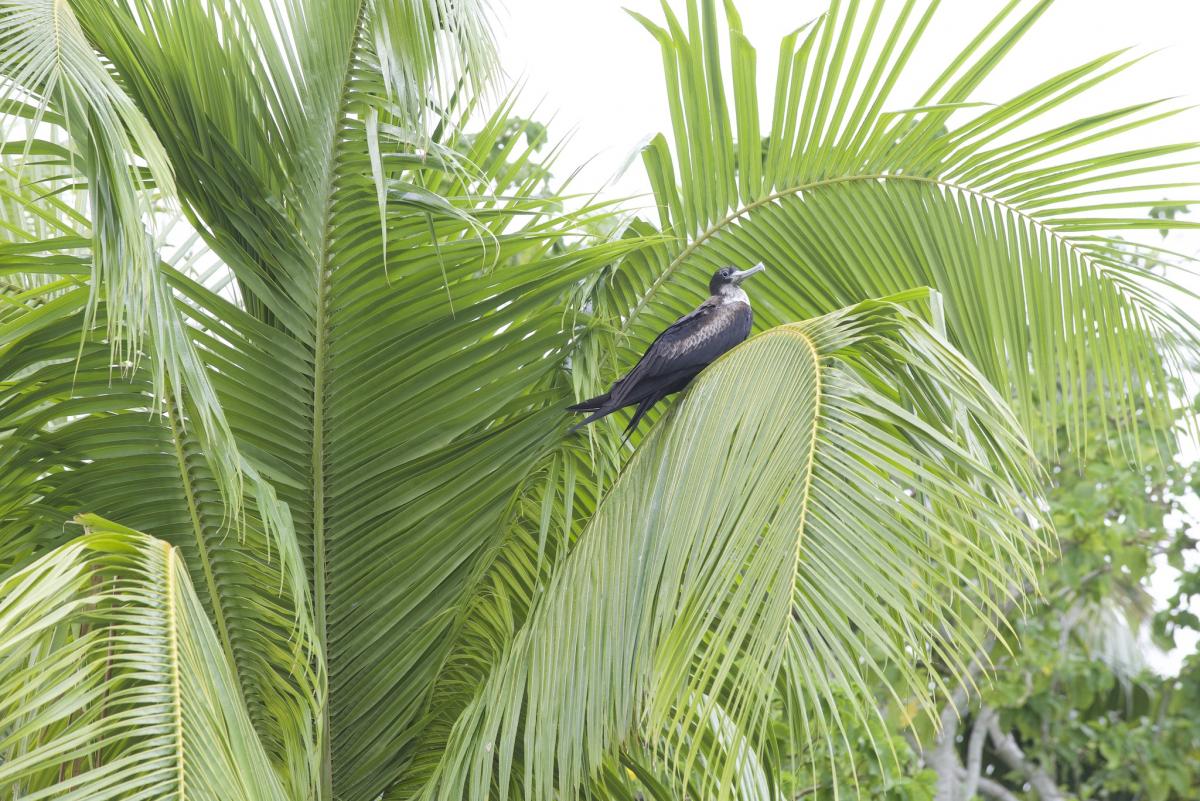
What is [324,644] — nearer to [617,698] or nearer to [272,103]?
[617,698]

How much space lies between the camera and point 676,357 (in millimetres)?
2877

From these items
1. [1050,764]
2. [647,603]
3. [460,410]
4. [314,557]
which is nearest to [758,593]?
[647,603]

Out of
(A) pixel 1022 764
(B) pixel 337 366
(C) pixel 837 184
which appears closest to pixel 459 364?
(B) pixel 337 366

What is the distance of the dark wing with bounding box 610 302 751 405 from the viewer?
281cm

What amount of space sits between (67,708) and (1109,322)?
249cm

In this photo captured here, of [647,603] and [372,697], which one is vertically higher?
[647,603]

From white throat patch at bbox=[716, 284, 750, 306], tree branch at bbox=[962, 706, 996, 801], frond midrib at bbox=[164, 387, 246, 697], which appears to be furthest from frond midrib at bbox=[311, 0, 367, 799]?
tree branch at bbox=[962, 706, 996, 801]

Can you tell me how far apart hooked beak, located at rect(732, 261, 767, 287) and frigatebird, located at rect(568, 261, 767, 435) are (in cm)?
10

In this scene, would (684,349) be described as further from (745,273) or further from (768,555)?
(768,555)

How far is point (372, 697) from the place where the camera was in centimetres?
305

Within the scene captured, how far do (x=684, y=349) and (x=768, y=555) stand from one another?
1038 mm

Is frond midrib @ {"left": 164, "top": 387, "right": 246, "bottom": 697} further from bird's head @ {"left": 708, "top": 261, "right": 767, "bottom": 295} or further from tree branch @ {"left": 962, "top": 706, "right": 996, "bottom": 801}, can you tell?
tree branch @ {"left": 962, "top": 706, "right": 996, "bottom": 801}

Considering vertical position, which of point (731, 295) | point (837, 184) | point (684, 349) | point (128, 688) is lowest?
point (128, 688)

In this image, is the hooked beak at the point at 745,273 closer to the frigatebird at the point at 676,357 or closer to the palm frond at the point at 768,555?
the frigatebird at the point at 676,357
